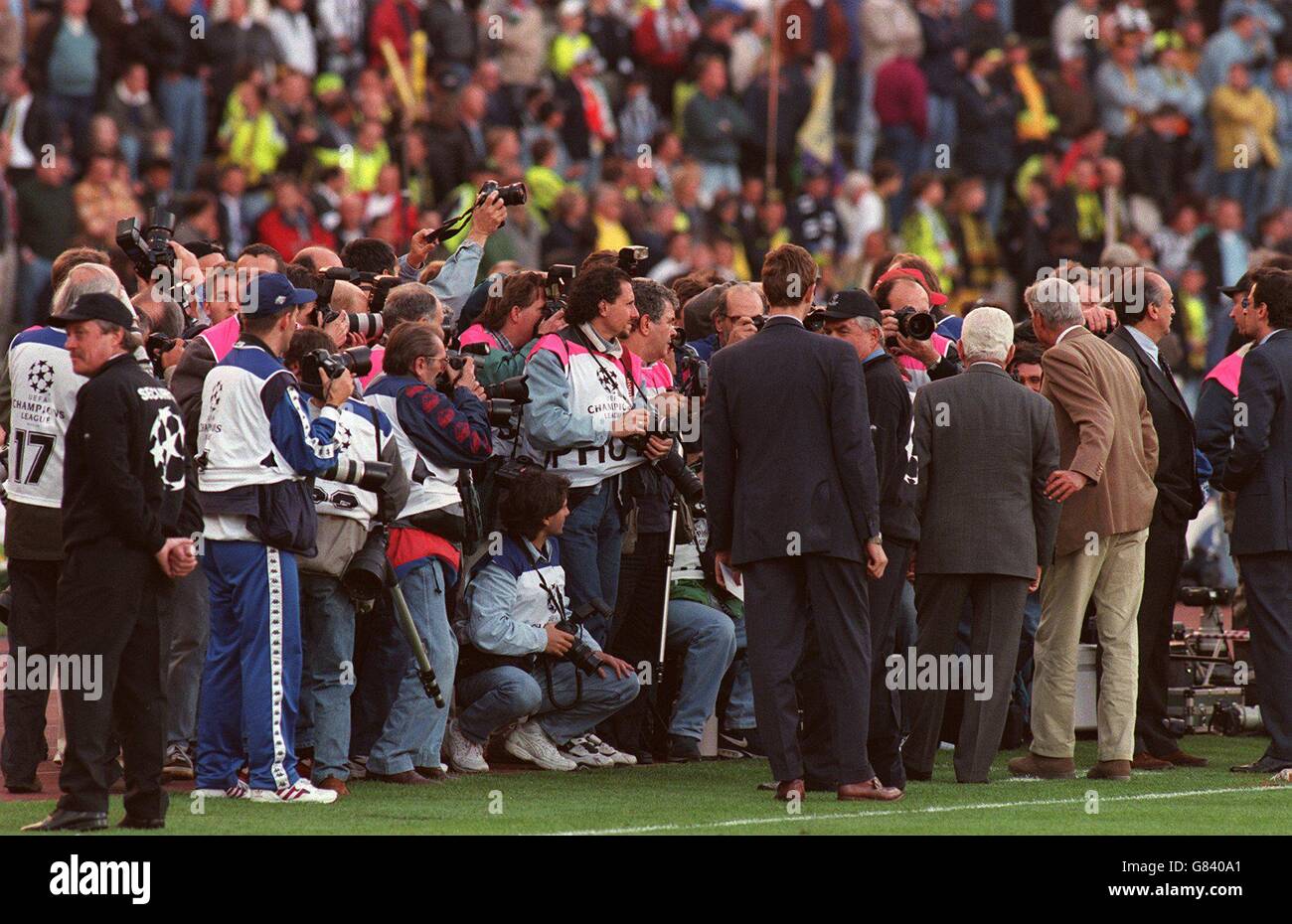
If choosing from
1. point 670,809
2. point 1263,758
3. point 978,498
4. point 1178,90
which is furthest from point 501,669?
point 1178,90

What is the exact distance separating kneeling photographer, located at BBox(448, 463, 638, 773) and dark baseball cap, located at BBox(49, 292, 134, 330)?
2797mm

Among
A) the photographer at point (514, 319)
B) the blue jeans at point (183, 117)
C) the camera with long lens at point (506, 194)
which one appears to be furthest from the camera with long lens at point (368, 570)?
the blue jeans at point (183, 117)

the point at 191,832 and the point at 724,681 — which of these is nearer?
the point at 191,832

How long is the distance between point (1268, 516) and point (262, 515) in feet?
14.8

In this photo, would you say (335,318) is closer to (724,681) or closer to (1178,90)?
(724,681)

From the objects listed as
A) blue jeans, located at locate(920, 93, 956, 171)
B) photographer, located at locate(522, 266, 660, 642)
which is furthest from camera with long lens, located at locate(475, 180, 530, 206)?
blue jeans, located at locate(920, 93, 956, 171)

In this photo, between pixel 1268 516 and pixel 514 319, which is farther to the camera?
pixel 514 319

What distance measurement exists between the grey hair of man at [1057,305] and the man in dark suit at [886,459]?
102cm

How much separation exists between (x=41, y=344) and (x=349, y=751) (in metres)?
2.32

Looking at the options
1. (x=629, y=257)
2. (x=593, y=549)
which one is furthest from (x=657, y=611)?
(x=629, y=257)

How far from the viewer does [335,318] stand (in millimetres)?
9977

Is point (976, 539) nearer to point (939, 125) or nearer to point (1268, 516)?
point (1268, 516)

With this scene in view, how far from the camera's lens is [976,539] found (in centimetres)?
988

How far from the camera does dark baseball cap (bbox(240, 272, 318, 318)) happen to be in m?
8.88
